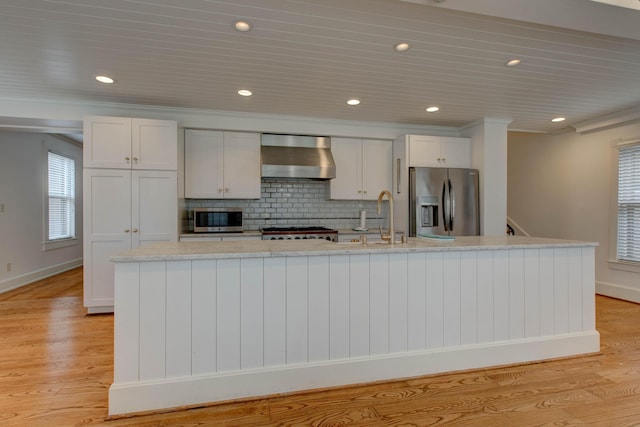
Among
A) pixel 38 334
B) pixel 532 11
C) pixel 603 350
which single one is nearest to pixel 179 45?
pixel 532 11

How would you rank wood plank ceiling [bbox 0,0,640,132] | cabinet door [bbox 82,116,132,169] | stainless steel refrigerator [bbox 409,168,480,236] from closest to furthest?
wood plank ceiling [bbox 0,0,640,132] < cabinet door [bbox 82,116,132,169] < stainless steel refrigerator [bbox 409,168,480,236]

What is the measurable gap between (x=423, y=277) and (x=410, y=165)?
94.3 inches

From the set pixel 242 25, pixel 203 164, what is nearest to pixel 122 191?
pixel 203 164

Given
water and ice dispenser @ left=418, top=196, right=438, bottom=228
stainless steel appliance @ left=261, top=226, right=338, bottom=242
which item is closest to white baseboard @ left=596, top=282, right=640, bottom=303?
water and ice dispenser @ left=418, top=196, right=438, bottom=228

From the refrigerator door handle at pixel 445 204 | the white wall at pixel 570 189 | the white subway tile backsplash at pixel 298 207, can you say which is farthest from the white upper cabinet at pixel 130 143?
the white wall at pixel 570 189

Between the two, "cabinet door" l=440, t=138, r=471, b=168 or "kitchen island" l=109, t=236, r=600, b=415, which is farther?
"cabinet door" l=440, t=138, r=471, b=168

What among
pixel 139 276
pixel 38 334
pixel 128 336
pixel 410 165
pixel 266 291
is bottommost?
pixel 38 334

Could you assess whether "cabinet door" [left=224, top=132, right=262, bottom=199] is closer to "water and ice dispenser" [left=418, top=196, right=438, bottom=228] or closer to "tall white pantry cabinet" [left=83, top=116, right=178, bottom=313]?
"tall white pantry cabinet" [left=83, top=116, right=178, bottom=313]

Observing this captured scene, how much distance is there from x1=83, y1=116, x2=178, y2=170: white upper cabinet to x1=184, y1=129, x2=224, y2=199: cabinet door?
379mm

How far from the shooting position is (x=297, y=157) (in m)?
4.12

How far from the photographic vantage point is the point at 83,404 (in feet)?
6.08

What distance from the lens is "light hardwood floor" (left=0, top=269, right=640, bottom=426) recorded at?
1.70 meters

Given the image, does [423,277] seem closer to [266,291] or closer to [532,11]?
[266,291]

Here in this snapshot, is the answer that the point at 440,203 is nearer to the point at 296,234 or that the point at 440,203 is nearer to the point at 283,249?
the point at 296,234
